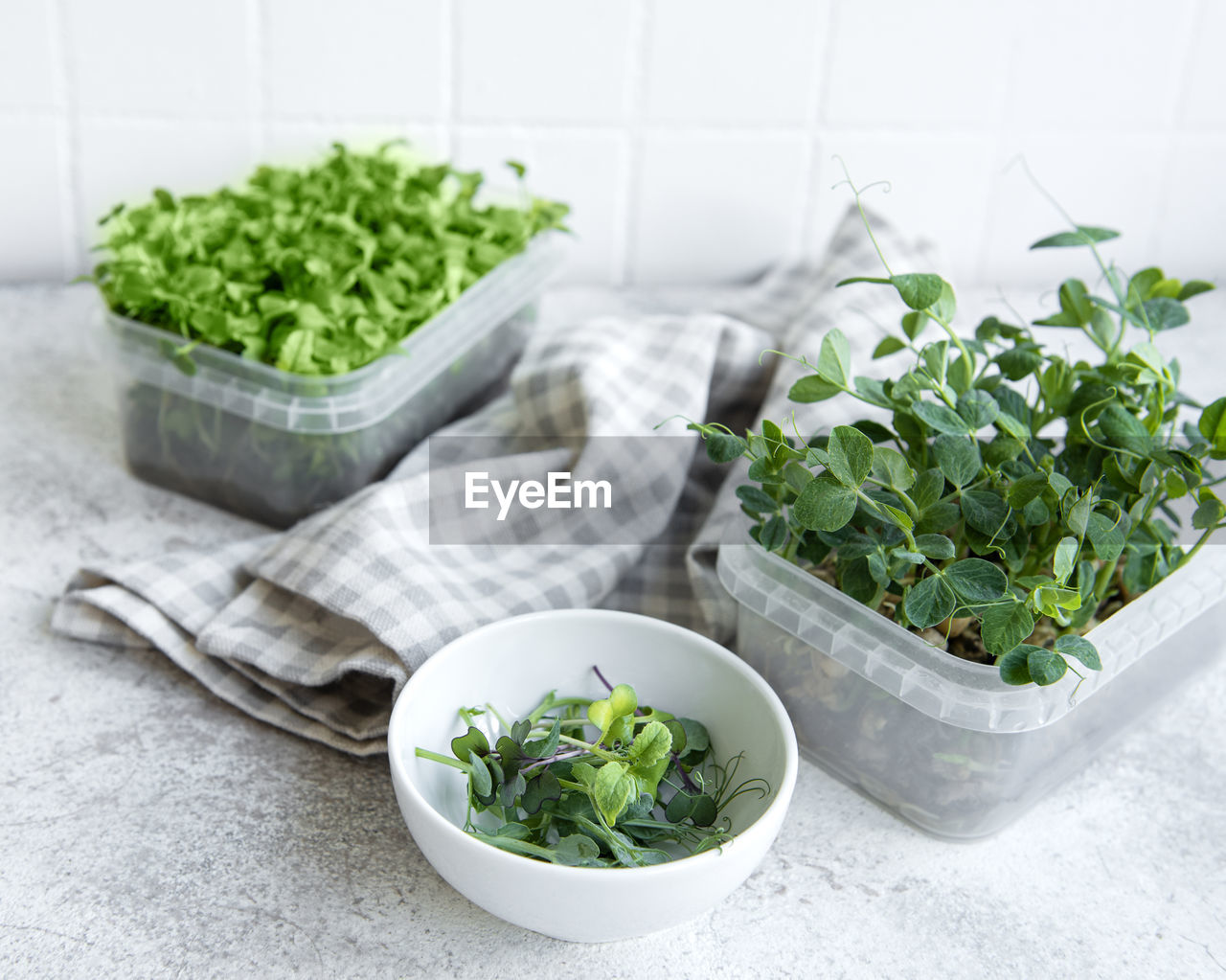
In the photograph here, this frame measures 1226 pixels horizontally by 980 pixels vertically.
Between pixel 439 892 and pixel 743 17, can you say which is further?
pixel 743 17

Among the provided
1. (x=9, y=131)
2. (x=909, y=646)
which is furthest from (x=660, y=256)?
(x=909, y=646)

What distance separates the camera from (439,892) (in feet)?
1.59

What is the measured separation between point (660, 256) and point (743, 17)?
8.8 inches

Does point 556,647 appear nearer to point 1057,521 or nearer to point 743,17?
point 1057,521

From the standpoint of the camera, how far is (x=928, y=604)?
46 cm

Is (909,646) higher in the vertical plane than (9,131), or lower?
lower

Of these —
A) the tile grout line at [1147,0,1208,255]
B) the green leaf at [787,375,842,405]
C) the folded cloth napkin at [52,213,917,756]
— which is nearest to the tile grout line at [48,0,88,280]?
the folded cloth napkin at [52,213,917,756]

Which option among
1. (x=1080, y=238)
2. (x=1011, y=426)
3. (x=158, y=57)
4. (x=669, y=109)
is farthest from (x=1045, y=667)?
(x=158, y=57)

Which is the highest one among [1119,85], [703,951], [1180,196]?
[1119,85]

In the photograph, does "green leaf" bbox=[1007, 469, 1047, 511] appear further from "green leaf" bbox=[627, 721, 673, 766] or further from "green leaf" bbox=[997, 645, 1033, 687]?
"green leaf" bbox=[627, 721, 673, 766]

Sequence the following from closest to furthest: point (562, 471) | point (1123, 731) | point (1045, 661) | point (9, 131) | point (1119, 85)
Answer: point (1045, 661) → point (1123, 731) → point (562, 471) → point (9, 131) → point (1119, 85)

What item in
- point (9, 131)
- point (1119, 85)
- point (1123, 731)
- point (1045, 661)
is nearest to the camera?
point (1045, 661)

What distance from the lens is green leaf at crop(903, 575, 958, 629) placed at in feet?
1.51

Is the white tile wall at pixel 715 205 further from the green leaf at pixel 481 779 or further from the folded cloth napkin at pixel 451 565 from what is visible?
the green leaf at pixel 481 779
